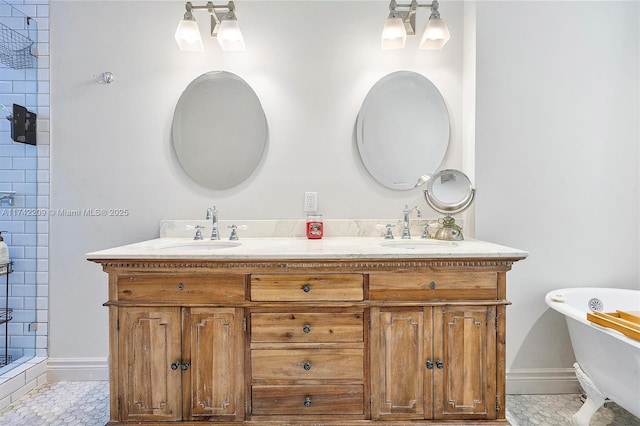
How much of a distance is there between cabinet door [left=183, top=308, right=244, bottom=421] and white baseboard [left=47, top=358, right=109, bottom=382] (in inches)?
39.3

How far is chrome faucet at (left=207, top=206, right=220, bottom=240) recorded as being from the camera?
1.90m

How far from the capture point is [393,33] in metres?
1.86

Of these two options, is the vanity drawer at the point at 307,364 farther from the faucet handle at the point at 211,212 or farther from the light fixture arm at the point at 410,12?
the light fixture arm at the point at 410,12

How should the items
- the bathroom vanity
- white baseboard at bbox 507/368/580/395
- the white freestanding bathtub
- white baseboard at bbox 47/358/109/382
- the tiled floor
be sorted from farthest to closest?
white baseboard at bbox 47/358/109/382, white baseboard at bbox 507/368/580/395, the tiled floor, the bathroom vanity, the white freestanding bathtub

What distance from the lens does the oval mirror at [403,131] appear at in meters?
2.05

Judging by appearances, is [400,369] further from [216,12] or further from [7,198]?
[7,198]

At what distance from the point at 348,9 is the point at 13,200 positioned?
2.34 m

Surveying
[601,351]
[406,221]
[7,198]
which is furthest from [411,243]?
[7,198]

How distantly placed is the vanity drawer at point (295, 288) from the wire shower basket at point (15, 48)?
6.47 ft

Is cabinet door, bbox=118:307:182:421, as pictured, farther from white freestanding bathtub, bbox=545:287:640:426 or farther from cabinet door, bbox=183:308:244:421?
white freestanding bathtub, bbox=545:287:640:426

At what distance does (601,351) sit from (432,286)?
2.51 ft

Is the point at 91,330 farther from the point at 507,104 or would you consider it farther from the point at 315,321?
the point at 507,104

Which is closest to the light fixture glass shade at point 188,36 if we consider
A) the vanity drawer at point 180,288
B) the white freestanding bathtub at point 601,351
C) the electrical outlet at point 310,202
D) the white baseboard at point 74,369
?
the electrical outlet at point 310,202

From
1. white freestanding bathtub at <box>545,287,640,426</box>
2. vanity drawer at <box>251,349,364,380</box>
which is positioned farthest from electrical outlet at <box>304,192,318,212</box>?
white freestanding bathtub at <box>545,287,640,426</box>
